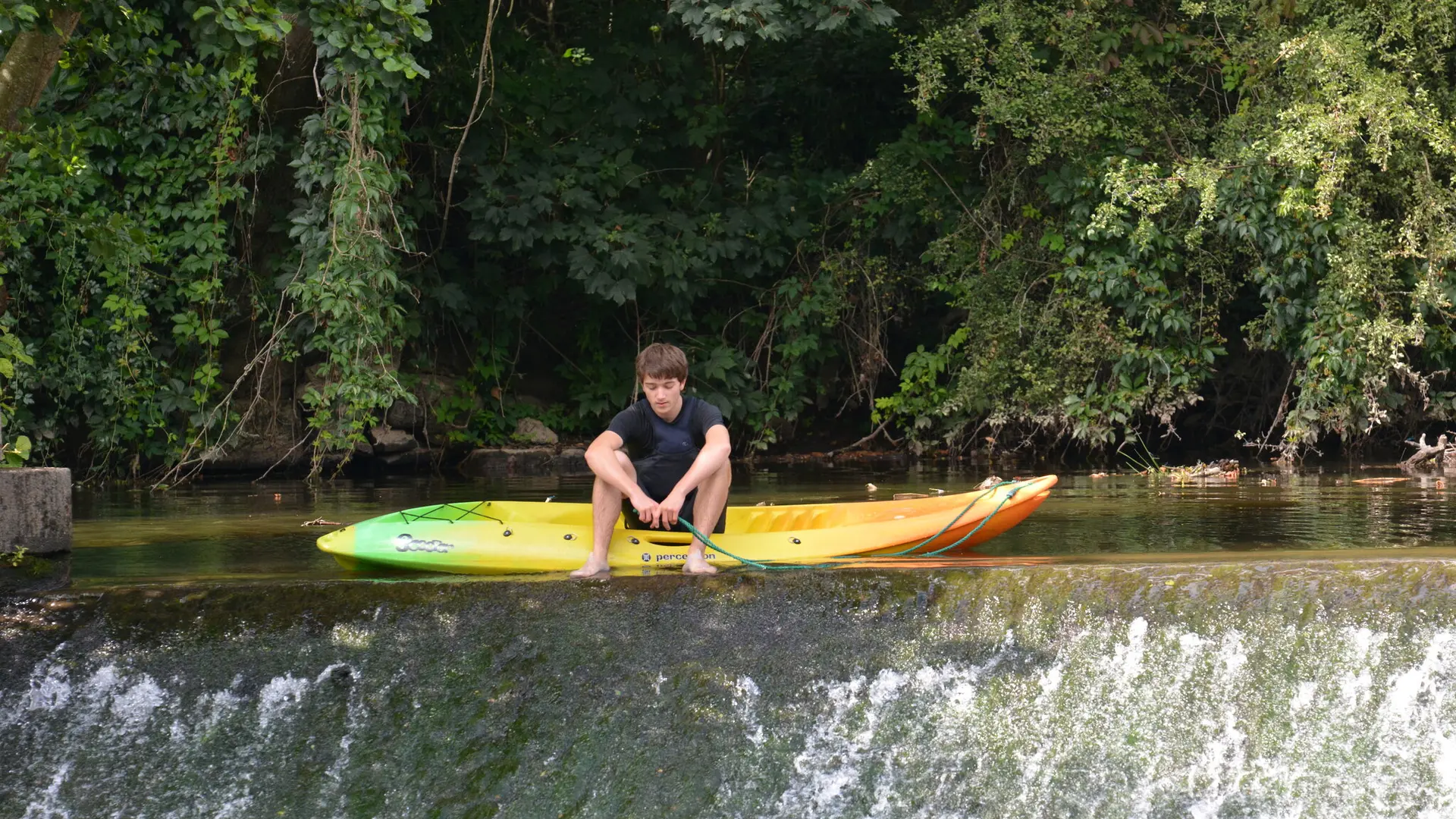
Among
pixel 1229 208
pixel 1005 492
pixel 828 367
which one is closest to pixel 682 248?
pixel 828 367

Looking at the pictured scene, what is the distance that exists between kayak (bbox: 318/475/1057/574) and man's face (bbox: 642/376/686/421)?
1.59ft

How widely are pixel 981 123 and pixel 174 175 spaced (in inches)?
238

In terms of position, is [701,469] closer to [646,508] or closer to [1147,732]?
[646,508]

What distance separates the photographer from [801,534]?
5.41 metres

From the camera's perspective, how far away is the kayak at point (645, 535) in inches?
204

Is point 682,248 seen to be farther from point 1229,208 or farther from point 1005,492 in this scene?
point 1005,492

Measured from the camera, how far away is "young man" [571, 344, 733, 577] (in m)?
4.84

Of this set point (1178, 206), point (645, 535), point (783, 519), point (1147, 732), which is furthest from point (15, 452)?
point (1178, 206)

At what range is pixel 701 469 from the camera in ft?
16.0

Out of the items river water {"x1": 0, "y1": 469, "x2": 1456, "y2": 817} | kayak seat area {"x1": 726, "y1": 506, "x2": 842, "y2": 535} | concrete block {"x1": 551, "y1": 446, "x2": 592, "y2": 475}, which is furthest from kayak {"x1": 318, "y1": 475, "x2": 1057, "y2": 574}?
concrete block {"x1": 551, "y1": 446, "x2": 592, "y2": 475}

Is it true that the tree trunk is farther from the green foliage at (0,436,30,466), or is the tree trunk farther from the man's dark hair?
the man's dark hair

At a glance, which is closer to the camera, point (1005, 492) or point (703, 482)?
point (703, 482)

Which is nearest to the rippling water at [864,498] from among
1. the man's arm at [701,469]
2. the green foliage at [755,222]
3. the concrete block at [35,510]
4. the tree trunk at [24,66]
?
the concrete block at [35,510]

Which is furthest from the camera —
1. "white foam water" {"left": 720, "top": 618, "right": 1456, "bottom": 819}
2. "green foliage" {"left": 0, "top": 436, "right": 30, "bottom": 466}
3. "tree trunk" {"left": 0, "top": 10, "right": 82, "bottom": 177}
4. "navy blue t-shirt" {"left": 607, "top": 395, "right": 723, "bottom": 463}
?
"tree trunk" {"left": 0, "top": 10, "right": 82, "bottom": 177}
